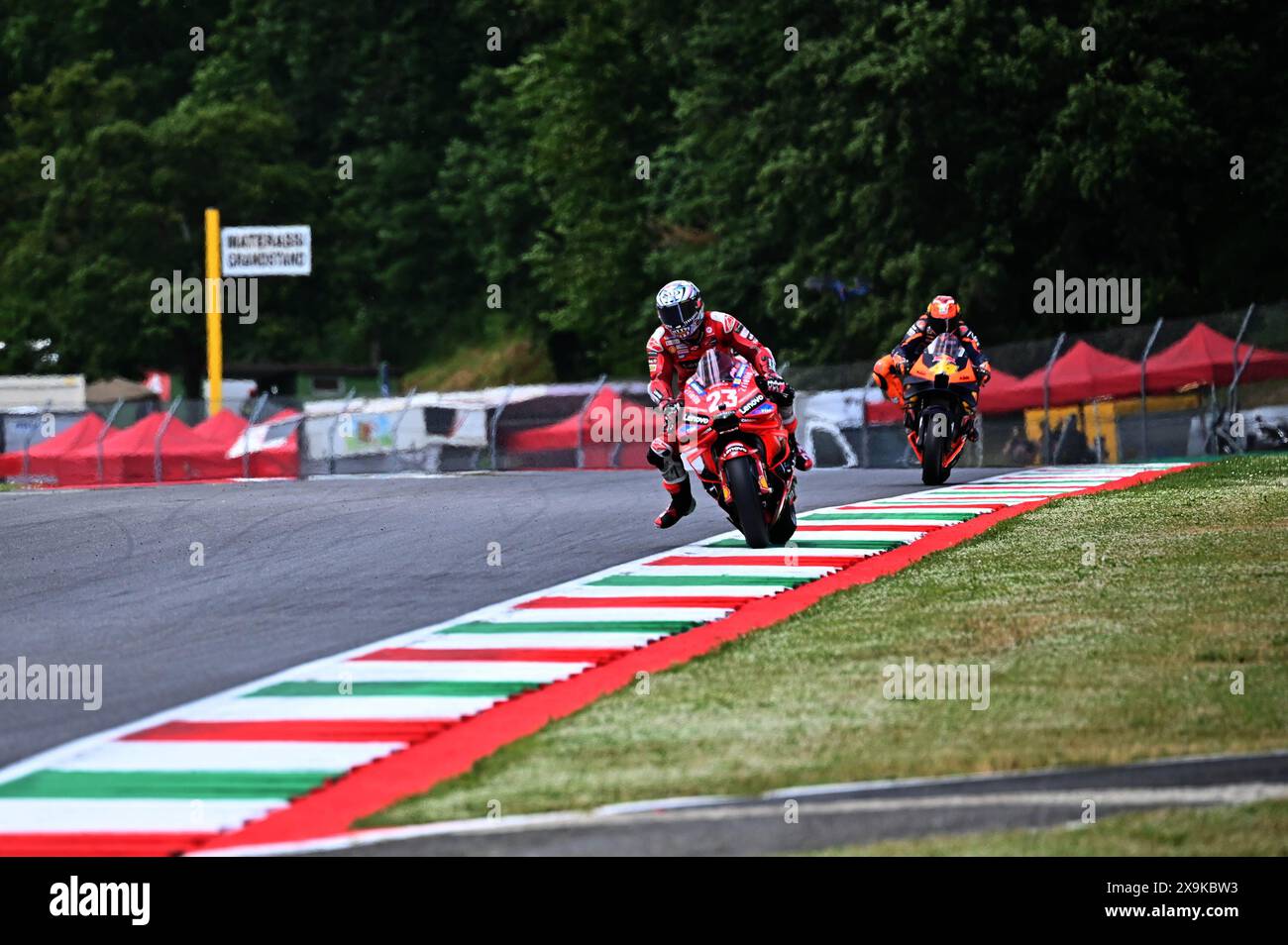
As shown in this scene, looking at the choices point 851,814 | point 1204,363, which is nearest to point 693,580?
point 851,814

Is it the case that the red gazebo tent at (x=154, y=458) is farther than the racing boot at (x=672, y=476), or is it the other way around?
the red gazebo tent at (x=154, y=458)

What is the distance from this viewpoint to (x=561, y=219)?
58469mm

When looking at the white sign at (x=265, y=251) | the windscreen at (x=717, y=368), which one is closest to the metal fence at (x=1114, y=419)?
the windscreen at (x=717, y=368)

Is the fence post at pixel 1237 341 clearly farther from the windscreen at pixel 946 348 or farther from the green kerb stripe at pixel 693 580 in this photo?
the green kerb stripe at pixel 693 580

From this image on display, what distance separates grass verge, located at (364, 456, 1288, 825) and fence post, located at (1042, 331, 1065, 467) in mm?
15639

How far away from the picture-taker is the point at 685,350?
569 inches

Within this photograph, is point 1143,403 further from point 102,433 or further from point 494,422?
point 102,433

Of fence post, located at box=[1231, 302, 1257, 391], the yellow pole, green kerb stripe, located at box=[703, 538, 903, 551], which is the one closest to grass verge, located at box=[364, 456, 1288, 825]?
green kerb stripe, located at box=[703, 538, 903, 551]

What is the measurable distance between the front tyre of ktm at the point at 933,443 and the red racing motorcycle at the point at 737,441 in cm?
624

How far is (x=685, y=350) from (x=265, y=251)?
32006mm

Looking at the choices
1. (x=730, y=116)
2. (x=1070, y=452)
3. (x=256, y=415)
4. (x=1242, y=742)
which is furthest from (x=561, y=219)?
(x=1242, y=742)

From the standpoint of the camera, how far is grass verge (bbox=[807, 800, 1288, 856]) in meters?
6.07

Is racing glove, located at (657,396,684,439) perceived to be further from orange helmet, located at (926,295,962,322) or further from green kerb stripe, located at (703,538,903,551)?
orange helmet, located at (926,295,962,322)

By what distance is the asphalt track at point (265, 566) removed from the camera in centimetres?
1032
